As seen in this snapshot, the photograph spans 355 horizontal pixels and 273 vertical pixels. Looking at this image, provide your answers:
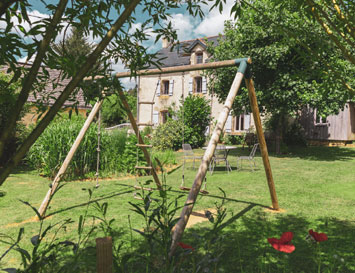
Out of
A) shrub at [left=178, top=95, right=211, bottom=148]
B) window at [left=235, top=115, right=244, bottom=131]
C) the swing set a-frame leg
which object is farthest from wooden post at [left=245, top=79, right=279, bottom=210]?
window at [left=235, top=115, right=244, bottom=131]

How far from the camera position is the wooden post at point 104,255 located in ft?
5.04

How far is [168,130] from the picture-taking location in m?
16.8

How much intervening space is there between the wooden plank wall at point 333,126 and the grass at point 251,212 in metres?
7.63

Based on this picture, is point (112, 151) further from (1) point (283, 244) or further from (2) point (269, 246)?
(1) point (283, 244)

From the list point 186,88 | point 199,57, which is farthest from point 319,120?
point 199,57

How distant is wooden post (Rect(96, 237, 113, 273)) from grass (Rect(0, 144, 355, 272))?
341 millimetres

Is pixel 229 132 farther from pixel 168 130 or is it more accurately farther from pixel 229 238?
pixel 229 238

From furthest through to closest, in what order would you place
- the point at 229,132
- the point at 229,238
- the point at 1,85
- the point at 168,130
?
the point at 229,132
the point at 168,130
the point at 229,238
the point at 1,85

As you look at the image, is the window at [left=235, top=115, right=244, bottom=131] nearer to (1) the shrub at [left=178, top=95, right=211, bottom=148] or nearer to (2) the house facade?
(2) the house facade

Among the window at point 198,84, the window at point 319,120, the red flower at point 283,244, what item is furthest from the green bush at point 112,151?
the window at point 198,84

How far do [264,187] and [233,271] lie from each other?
4758 millimetres

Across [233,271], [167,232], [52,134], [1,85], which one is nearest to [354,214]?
[233,271]

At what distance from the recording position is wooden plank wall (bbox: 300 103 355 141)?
16.8 metres

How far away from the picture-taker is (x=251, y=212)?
5.10 m
